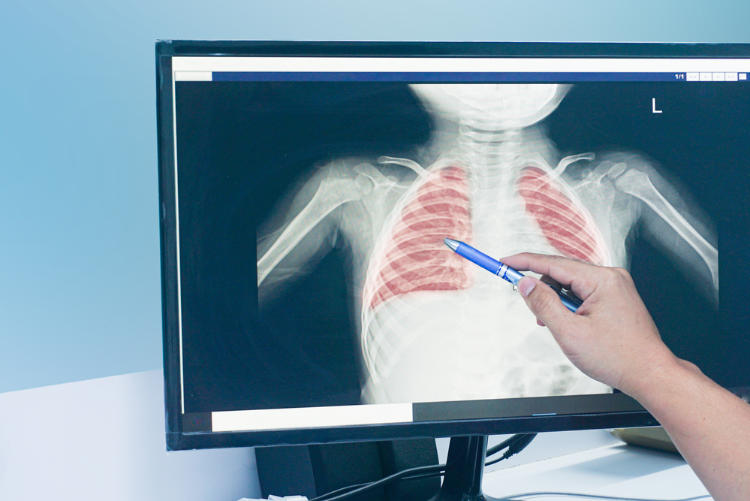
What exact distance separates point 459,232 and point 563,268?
0.10 m

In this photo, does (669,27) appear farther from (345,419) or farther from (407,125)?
(345,419)

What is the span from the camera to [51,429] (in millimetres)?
639

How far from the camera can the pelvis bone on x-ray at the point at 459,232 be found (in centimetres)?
63

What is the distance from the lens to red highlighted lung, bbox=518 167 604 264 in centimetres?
67

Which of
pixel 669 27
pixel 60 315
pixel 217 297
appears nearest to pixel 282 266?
pixel 217 297

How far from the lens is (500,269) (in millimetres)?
611

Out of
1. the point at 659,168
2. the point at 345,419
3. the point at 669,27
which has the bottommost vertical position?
the point at 345,419

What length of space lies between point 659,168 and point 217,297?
412 millimetres

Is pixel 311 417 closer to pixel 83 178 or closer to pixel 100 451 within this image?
pixel 100 451

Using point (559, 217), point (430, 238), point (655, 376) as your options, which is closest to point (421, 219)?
point (430, 238)

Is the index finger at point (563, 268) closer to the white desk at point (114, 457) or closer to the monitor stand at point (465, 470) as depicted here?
the monitor stand at point (465, 470)

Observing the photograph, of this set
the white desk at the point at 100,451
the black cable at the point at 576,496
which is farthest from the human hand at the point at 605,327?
the white desk at the point at 100,451

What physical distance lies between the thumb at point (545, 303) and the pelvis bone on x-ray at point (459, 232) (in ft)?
0.21

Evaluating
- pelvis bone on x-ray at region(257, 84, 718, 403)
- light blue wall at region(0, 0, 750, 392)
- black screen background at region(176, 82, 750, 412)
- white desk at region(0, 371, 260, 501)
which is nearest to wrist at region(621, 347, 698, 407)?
pelvis bone on x-ray at region(257, 84, 718, 403)
